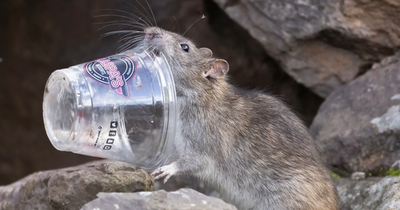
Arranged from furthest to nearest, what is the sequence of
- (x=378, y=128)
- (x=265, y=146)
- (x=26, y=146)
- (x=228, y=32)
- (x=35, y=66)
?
(x=26, y=146) < (x=35, y=66) < (x=228, y=32) < (x=378, y=128) < (x=265, y=146)

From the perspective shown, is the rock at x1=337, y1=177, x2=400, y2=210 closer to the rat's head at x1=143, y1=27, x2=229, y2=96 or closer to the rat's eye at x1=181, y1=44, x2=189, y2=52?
the rat's head at x1=143, y1=27, x2=229, y2=96

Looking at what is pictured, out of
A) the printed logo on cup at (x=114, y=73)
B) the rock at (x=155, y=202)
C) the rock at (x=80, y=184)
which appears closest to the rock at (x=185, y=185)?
the rock at (x=80, y=184)

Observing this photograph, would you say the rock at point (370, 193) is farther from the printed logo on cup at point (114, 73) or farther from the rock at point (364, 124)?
the printed logo on cup at point (114, 73)

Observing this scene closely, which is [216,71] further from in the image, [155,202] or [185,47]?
[155,202]

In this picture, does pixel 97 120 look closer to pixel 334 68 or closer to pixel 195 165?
pixel 195 165

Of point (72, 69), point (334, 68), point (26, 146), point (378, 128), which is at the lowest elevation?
point (26, 146)

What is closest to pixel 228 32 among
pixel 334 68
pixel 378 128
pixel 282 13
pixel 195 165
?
pixel 282 13
